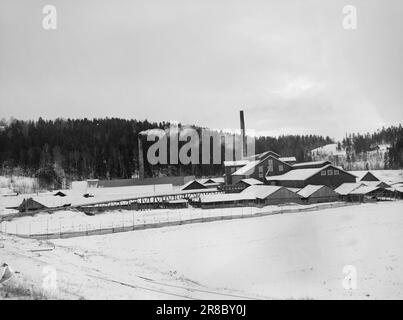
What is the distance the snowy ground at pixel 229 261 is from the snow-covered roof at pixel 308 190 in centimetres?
1667

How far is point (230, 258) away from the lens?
22.3m

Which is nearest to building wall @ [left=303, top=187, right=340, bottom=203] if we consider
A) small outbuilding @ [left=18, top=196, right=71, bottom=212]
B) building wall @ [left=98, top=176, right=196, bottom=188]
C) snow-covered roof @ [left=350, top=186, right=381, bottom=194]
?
snow-covered roof @ [left=350, top=186, right=381, bottom=194]

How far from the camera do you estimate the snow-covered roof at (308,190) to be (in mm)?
51438

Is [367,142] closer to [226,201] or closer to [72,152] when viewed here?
[72,152]

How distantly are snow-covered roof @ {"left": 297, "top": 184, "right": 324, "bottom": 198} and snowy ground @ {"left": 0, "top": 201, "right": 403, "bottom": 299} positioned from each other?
54.7 feet

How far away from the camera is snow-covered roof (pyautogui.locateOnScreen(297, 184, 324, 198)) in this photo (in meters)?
51.4

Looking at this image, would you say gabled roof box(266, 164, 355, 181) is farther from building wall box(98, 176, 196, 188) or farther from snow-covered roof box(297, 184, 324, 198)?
building wall box(98, 176, 196, 188)

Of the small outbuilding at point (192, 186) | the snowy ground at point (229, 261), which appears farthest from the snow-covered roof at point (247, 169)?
the snowy ground at point (229, 261)

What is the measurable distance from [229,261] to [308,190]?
34.1m

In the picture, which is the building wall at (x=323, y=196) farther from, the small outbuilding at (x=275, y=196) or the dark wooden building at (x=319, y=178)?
the dark wooden building at (x=319, y=178)

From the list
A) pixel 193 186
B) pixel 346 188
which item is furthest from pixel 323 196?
pixel 193 186

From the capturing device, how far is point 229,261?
70.7 ft
